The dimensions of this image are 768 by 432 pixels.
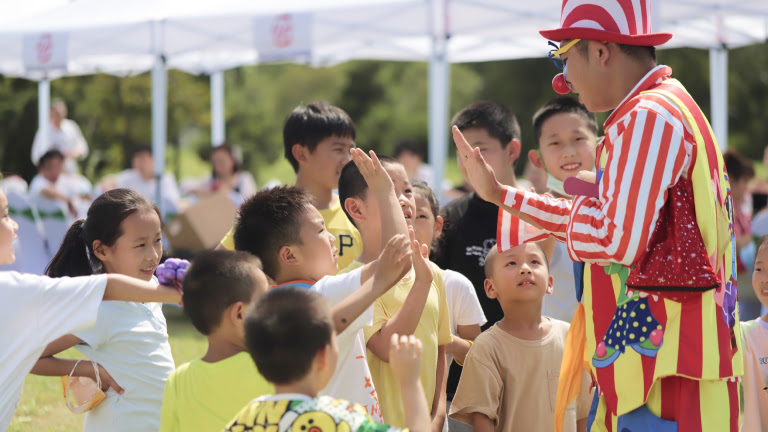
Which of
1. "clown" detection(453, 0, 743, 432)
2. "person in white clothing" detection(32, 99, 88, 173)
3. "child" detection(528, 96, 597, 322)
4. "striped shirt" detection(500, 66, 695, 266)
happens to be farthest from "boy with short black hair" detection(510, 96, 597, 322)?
"person in white clothing" detection(32, 99, 88, 173)

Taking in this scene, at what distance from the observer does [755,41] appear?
35.2ft

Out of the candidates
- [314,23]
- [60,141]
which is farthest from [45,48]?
[60,141]

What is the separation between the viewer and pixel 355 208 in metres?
3.46

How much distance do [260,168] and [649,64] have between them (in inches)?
1409

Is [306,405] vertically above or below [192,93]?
below

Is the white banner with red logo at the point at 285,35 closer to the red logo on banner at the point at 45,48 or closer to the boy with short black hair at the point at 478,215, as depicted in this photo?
the red logo on banner at the point at 45,48

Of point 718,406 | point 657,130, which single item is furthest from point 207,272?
point 718,406

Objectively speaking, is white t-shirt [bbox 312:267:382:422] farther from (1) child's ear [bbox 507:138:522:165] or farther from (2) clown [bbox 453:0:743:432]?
(1) child's ear [bbox 507:138:522:165]

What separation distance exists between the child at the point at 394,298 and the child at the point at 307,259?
16cm

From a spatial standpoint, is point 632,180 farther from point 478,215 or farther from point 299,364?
point 478,215

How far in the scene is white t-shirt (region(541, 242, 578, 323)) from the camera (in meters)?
4.46

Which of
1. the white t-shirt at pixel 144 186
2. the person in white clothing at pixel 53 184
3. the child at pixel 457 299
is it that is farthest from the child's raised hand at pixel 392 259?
the white t-shirt at pixel 144 186

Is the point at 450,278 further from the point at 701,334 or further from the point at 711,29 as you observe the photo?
the point at 711,29

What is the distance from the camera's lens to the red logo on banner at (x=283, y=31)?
9367 millimetres
